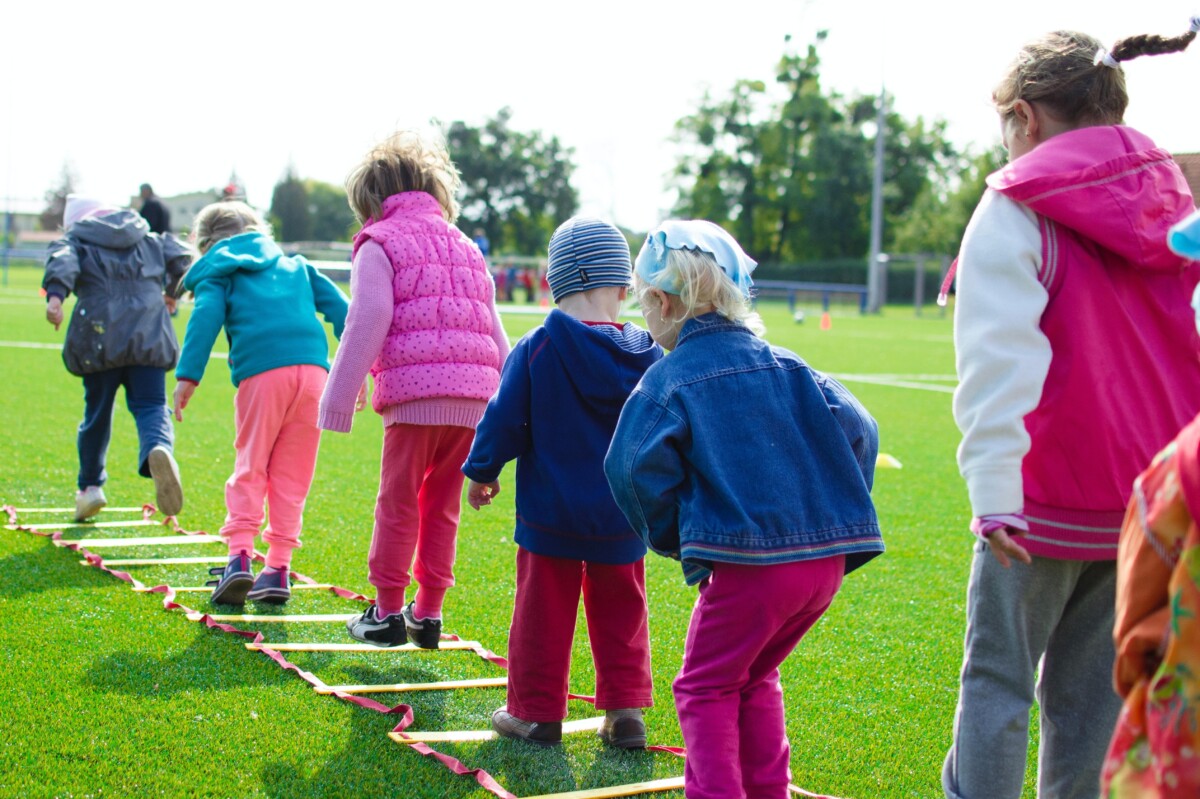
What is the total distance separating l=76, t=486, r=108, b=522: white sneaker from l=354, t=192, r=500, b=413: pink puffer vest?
8.61ft

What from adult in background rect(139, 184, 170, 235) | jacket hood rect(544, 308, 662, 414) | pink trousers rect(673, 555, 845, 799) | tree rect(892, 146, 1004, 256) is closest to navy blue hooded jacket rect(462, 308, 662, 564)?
jacket hood rect(544, 308, 662, 414)

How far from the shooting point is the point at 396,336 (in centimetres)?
429

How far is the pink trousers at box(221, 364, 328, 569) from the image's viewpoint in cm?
495

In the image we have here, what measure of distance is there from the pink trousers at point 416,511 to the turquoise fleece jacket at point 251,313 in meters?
0.90

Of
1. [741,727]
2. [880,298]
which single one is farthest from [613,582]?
[880,298]

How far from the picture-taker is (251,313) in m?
A: 4.98

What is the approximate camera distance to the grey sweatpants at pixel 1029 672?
8.34 ft

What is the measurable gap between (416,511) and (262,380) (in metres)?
1.07

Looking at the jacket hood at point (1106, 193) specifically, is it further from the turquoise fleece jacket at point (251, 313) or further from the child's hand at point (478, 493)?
the turquoise fleece jacket at point (251, 313)

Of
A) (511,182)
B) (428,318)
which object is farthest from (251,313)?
(511,182)

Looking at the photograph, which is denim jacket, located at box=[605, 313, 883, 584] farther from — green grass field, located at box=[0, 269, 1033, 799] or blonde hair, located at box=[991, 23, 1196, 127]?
green grass field, located at box=[0, 269, 1033, 799]

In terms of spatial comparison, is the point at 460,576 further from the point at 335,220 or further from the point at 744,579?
the point at 335,220

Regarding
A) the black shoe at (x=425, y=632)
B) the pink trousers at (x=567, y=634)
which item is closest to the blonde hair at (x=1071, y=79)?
the pink trousers at (x=567, y=634)

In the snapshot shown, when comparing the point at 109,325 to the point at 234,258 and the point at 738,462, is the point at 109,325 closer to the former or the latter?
the point at 234,258
